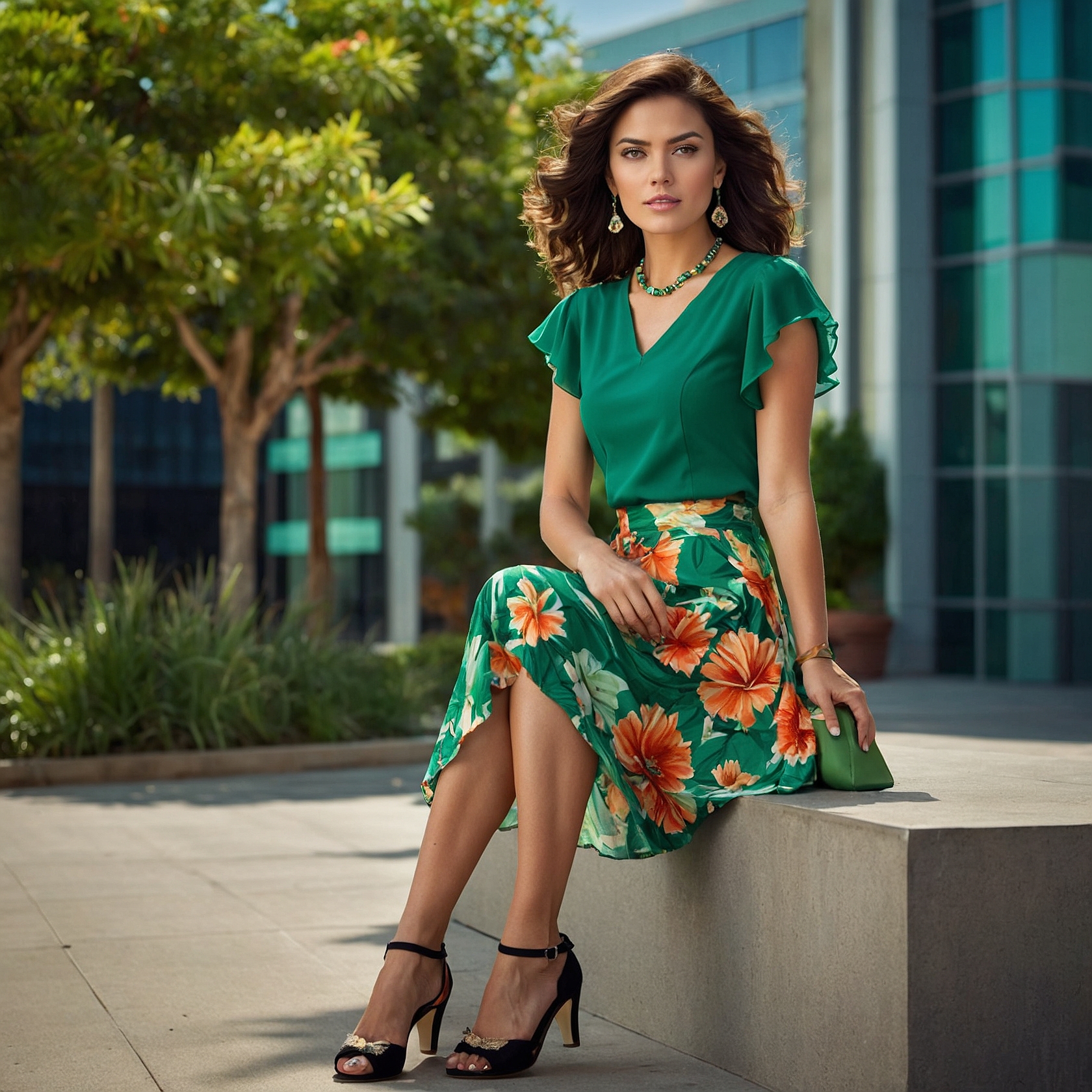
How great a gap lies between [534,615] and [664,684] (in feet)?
1.03

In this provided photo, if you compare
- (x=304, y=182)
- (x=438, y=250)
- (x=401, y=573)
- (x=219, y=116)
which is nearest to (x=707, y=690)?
(x=304, y=182)

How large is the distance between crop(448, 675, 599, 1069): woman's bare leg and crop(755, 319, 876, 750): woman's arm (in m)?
0.49

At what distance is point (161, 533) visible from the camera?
39.3m

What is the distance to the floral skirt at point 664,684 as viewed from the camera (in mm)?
2807

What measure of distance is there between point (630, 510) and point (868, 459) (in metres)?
16.9

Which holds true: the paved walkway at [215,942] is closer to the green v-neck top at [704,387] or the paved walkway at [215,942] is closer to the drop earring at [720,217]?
the green v-neck top at [704,387]

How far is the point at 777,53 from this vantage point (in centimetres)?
2180

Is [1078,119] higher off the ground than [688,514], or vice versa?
[1078,119]

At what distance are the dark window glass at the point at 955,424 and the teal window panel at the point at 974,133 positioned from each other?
110 inches

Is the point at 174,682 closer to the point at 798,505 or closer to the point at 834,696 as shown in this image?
the point at 798,505

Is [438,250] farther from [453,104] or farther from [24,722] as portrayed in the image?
[24,722]

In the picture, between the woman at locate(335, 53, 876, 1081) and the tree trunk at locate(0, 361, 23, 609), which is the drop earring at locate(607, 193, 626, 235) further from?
the tree trunk at locate(0, 361, 23, 609)

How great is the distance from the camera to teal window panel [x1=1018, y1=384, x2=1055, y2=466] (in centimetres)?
1872

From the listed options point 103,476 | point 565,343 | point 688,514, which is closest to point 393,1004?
point 688,514
